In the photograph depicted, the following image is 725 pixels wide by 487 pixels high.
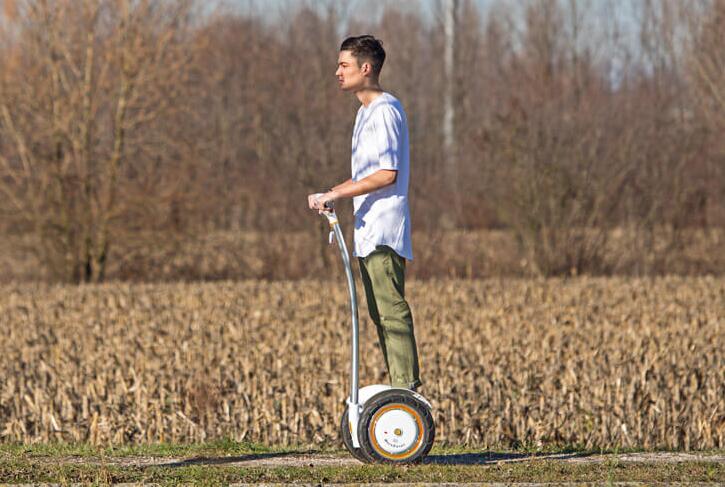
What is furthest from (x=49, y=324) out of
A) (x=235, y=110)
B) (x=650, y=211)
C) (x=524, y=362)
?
(x=235, y=110)

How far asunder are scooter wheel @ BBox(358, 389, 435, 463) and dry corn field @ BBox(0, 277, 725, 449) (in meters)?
2.59

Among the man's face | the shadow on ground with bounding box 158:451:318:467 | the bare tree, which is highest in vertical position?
the bare tree

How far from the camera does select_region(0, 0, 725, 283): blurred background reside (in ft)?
71.9

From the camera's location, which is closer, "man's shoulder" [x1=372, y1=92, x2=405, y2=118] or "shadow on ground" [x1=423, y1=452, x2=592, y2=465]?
"man's shoulder" [x1=372, y1=92, x2=405, y2=118]

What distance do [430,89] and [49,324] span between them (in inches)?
1392

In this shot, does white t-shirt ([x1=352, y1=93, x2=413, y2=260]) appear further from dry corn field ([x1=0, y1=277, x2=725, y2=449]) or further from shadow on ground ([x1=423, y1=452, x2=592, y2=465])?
dry corn field ([x1=0, y1=277, x2=725, y2=449])

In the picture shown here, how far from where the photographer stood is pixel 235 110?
4253 cm

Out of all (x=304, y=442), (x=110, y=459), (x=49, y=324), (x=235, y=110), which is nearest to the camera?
(x=110, y=459)

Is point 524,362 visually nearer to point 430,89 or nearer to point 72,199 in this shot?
point 72,199

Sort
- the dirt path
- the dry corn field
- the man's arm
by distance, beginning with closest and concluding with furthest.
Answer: the man's arm → the dirt path → the dry corn field

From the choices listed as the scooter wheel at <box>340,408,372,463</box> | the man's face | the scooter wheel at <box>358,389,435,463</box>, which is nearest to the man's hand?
the man's face

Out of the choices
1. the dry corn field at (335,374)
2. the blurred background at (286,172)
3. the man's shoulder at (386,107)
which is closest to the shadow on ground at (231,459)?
the dry corn field at (335,374)

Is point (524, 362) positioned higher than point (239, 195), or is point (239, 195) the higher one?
point (239, 195)

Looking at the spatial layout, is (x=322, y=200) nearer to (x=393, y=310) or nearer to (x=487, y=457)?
(x=393, y=310)
